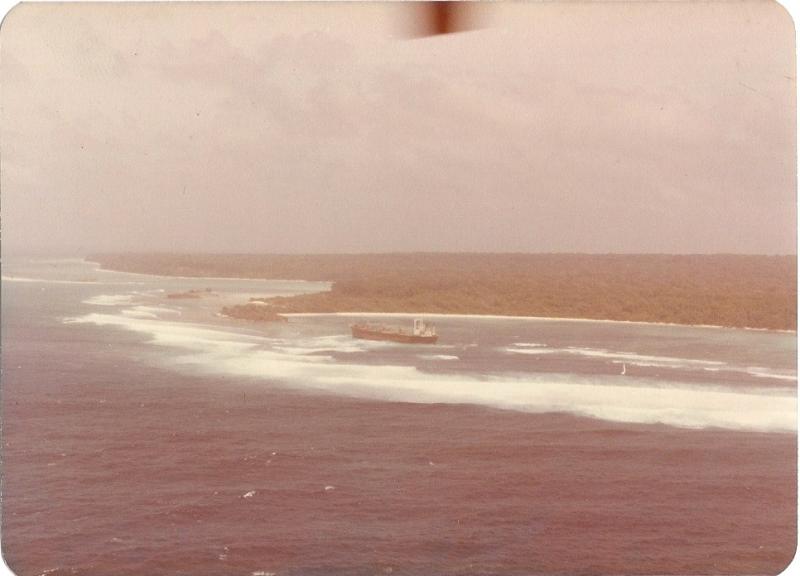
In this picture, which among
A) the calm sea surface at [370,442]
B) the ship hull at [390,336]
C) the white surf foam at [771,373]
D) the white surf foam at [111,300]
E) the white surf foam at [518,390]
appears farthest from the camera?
the white surf foam at [111,300]

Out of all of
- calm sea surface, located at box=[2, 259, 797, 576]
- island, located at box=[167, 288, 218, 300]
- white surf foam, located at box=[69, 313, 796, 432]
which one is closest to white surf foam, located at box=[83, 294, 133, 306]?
calm sea surface, located at box=[2, 259, 797, 576]

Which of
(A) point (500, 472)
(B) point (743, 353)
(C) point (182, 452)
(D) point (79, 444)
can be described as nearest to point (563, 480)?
(A) point (500, 472)

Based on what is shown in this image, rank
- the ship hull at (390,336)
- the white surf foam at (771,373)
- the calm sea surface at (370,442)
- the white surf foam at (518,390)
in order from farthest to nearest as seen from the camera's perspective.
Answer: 1. the ship hull at (390,336)
2. the white surf foam at (771,373)
3. the white surf foam at (518,390)
4. the calm sea surface at (370,442)

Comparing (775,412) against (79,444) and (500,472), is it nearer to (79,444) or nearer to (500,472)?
(500,472)

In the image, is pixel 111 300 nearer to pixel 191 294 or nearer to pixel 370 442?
pixel 191 294

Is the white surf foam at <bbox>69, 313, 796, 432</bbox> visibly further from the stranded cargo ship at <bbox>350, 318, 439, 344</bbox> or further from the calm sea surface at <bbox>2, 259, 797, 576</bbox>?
the stranded cargo ship at <bbox>350, 318, 439, 344</bbox>

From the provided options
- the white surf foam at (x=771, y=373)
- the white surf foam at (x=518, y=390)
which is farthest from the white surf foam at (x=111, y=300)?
the white surf foam at (x=771, y=373)

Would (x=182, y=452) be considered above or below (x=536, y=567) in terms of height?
above

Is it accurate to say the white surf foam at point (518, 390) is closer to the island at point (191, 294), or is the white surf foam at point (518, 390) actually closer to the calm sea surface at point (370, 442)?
the calm sea surface at point (370, 442)
